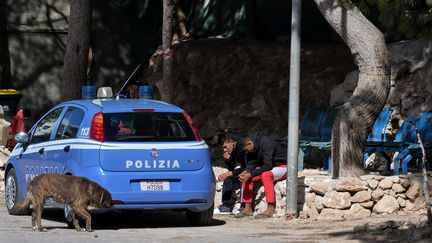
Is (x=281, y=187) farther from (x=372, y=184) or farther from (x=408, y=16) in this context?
(x=408, y=16)

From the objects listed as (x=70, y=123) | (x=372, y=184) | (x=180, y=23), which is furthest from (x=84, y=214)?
(x=180, y=23)

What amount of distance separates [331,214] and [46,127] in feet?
12.6

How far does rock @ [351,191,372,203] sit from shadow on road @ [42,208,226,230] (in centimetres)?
169

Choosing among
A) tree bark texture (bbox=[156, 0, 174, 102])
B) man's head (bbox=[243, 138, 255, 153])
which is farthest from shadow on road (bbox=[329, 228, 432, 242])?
tree bark texture (bbox=[156, 0, 174, 102])

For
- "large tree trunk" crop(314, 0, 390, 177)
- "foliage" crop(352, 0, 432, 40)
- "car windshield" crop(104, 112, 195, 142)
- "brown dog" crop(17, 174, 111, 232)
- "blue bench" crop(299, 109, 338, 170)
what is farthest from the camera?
"blue bench" crop(299, 109, 338, 170)

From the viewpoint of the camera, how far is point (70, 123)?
1410 cm

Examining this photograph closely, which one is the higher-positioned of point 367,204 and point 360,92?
point 360,92

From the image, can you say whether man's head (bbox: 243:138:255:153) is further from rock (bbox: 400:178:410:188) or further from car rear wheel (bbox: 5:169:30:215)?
car rear wheel (bbox: 5:169:30:215)

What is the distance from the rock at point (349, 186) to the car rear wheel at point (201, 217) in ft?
5.67

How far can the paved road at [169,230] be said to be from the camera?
1250cm

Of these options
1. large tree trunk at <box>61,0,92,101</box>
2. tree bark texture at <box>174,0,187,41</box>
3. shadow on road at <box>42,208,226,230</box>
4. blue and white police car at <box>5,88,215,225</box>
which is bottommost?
shadow on road at <box>42,208,226,230</box>

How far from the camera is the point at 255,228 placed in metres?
13.9

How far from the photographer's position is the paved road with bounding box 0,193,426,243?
12500mm

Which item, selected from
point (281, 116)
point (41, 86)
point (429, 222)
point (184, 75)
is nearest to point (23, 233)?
point (429, 222)
